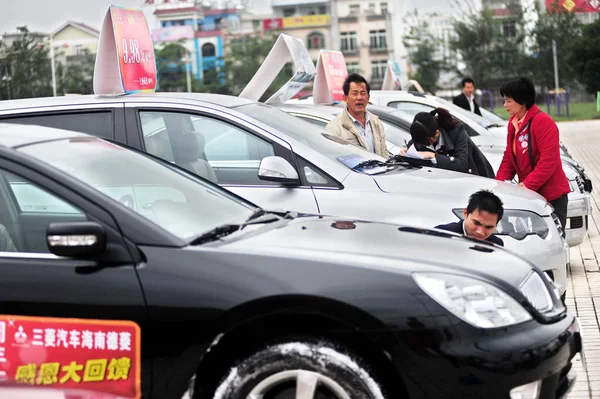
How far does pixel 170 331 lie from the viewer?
3.69 meters

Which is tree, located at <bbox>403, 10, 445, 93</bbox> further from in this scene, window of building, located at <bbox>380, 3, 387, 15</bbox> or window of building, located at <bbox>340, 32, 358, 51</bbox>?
window of building, located at <bbox>340, 32, 358, 51</bbox>

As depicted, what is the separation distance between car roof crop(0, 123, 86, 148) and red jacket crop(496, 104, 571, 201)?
3.97m

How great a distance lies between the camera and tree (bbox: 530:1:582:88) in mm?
61875

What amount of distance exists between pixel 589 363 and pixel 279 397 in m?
2.56

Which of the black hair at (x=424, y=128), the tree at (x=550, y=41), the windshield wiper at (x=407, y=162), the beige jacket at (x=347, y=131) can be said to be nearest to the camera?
the windshield wiper at (x=407, y=162)

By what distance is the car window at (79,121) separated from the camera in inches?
259

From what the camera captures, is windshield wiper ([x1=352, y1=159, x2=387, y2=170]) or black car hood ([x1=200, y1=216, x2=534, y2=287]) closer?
black car hood ([x1=200, y1=216, x2=534, y2=287])

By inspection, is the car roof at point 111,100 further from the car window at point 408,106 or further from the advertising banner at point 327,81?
the car window at point 408,106

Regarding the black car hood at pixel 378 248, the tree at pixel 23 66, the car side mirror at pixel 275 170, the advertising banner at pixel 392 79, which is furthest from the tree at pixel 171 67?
the black car hood at pixel 378 248

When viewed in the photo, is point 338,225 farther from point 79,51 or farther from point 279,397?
point 79,51

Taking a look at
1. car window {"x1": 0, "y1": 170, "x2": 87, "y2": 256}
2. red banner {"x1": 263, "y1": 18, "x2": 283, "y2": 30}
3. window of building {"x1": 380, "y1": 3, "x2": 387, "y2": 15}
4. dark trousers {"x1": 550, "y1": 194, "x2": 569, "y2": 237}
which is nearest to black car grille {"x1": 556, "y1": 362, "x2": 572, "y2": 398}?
car window {"x1": 0, "y1": 170, "x2": 87, "y2": 256}

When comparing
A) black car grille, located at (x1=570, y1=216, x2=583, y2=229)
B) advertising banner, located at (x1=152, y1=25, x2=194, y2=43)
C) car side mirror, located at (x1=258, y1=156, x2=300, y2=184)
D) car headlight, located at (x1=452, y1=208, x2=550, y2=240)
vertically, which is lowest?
black car grille, located at (x1=570, y1=216, x2=583, y2=229)

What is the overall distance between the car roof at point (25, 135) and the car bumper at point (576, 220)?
5.41m

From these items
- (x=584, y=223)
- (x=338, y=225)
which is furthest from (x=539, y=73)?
(x=338, y=225)
